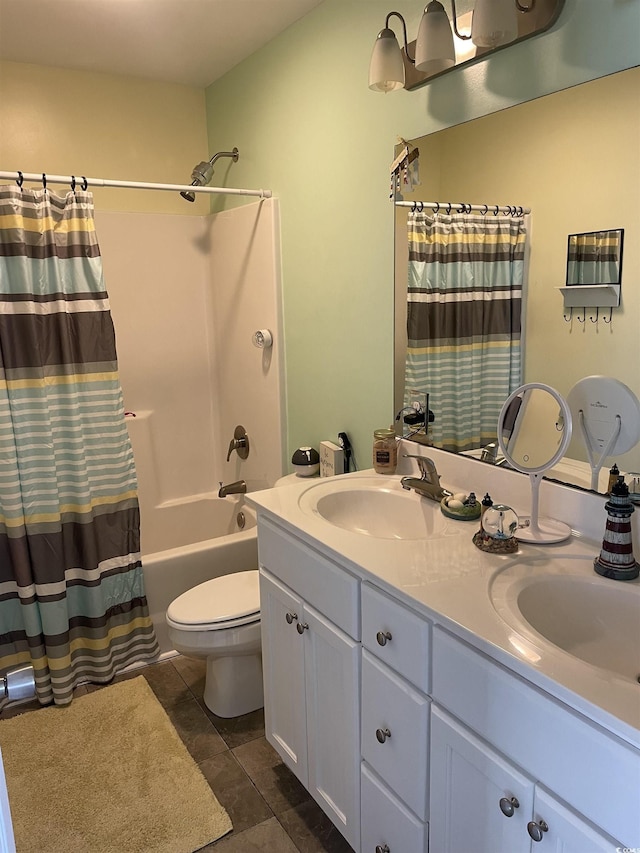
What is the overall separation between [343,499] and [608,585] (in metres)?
0.83

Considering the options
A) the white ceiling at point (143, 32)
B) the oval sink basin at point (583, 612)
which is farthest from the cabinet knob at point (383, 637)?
the white ceiling at point (143, 32)

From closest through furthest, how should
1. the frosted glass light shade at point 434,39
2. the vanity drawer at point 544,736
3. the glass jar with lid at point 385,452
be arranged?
the vanity drawer at point 544,736
the frosted glass light shade at point 434,39
the glass jar with lid at point 385,452

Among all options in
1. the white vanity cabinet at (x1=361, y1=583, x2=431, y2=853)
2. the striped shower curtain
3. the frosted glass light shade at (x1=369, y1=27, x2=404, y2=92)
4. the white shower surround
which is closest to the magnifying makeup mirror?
the white vanity cabinet at (x1=361, y1=583, x2=431, y2=853)

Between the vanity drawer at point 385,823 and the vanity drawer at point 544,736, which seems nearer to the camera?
the vanity drawer at point 544,736

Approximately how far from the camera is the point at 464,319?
179 centimetres

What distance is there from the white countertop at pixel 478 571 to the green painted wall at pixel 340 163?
0.56 metres

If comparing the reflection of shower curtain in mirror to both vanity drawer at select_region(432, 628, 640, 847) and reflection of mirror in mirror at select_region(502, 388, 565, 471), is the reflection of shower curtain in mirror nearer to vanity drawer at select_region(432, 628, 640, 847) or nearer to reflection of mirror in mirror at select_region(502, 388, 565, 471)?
reflection of mirror in mirror at select_region(502, 388, 565, 471)

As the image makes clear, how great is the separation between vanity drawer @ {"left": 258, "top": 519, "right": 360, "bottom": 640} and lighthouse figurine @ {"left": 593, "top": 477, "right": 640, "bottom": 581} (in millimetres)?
517

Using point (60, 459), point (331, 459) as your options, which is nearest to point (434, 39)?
point (331, 459)

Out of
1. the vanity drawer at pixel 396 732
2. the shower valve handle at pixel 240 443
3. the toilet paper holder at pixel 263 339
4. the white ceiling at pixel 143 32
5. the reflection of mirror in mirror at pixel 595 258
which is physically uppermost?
the white ceiling at pixel 143 32

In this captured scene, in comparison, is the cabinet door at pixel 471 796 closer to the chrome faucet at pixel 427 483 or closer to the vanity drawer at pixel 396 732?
the vanity drawer at pixel 396 732

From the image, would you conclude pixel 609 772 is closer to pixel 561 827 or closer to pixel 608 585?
pixel 561 827

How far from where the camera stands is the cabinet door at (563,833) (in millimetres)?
898

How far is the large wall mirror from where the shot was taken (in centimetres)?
130
